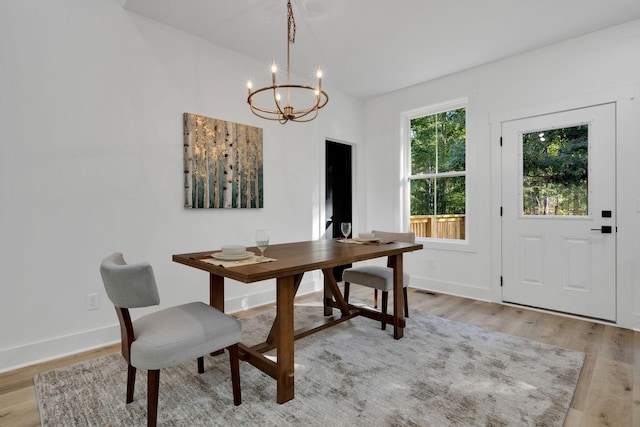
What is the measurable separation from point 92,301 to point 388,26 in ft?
11.2

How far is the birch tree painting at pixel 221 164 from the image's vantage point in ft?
10.1

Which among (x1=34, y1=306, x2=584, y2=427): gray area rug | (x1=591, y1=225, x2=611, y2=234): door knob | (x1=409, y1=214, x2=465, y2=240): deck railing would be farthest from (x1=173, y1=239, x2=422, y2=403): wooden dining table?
(x1=591, y1=225, x2=611, y2=234): door knob

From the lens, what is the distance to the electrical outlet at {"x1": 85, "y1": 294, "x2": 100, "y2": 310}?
8.41 ft

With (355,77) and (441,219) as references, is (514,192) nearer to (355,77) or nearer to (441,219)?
(441,219)

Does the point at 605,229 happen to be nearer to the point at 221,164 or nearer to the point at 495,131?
the point at 495,131

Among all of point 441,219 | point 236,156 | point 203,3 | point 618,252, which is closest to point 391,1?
point 203,3

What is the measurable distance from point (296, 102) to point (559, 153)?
2925 mm

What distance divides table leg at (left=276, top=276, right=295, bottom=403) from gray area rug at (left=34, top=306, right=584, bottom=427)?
96 millimetres

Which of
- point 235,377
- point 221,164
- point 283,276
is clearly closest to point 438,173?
point 221,164

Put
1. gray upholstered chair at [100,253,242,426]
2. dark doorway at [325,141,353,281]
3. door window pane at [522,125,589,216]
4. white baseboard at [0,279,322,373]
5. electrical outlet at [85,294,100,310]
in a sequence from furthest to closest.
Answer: dark doorway at [325,141,353,281] → door window pane at [522,125,589,216] → electrical outlet at [85,294,100,310] → white baseboard at [0,279,322,373] → gray upholstered chair at [100,253,242,426]

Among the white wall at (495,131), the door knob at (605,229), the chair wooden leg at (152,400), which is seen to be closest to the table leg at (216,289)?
the chair wooden leg at (152,400)

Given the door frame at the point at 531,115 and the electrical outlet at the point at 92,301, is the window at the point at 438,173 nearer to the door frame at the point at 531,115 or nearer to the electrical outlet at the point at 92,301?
the door frame at the point at 531,115

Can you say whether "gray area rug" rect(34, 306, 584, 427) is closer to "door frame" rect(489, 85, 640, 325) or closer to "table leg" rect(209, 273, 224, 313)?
"table leg" rect(209, 273, 224, 313)

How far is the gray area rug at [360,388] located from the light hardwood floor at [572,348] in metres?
0.08
